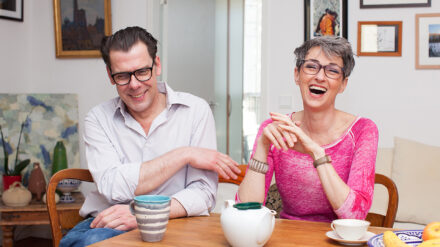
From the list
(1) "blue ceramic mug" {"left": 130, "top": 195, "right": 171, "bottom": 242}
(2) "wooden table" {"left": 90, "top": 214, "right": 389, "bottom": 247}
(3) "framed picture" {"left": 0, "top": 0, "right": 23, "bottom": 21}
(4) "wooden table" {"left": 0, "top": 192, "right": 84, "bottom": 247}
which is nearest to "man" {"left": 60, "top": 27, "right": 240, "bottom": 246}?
(2) "wooden table" {"left": 90, "top": 214, "right": 389, "bottom": 247}

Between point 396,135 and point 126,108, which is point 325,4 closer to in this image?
point 396,135

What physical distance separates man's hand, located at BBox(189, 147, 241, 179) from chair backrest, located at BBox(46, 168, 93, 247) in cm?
44

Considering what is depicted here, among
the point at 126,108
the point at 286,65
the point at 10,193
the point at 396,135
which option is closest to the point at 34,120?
the point at 10,193

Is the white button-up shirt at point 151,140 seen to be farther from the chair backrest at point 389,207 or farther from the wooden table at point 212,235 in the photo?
the chair backrest at point 389,207

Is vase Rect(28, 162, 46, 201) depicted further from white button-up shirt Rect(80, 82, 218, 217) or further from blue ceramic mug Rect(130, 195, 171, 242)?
blue ceramic mug Rect(130, 195, 171, 242)

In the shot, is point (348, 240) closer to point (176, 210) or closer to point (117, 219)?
point (176, 210)

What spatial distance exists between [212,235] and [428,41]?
99.0 inches

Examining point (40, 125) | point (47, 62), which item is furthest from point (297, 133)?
point (47, 62)

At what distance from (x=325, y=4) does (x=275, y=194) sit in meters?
1.71

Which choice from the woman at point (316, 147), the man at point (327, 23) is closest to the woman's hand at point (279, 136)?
the woman at point (316, 147)

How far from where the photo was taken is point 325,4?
3520 millimetres

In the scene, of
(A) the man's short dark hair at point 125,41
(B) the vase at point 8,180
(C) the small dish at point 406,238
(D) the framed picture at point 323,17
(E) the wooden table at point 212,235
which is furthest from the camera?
(B) the vase at point 8,180

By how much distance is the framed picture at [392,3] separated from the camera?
3.33m

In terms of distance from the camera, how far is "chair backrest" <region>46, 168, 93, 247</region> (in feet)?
5.60
